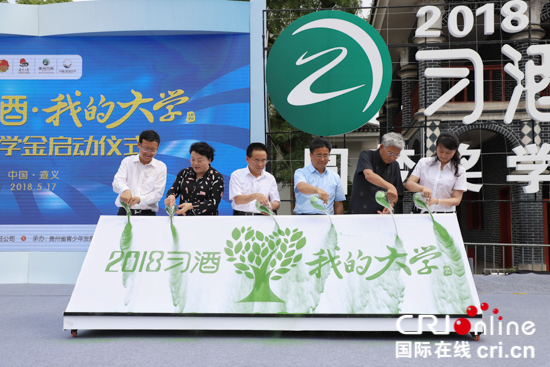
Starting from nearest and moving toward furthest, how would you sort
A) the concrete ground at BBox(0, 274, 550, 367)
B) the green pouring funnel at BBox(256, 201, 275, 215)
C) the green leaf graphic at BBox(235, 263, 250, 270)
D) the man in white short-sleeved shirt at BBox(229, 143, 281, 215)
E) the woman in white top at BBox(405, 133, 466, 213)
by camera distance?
the concrete ground at BBox(0, 274, 550, 367)
the green leaf graphic at BBox(235, 263, 250, 270)
the green pouring funnel at BBox(256, 201, 275, 215)
the woman in white top at BBox(405, 133, 466, 213)
the man in white short-sleeved shirt at BBox(229, 143, 281, 215)

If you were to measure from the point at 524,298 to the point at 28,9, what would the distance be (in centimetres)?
699

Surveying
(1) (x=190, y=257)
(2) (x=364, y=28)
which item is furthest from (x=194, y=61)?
(1) (x=190, y=257)

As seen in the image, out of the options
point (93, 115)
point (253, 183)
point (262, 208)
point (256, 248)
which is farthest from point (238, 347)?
point (93, 115)

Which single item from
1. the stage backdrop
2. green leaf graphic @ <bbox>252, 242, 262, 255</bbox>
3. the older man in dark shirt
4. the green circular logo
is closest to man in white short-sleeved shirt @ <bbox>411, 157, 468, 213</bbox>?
the older man in dark shirt

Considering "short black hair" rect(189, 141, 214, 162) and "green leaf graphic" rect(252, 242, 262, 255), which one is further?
"short black hair" rect(189, 141, 214, 162)

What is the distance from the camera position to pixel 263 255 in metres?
3.27

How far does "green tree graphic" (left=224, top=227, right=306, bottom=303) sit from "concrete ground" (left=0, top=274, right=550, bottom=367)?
1.00ft

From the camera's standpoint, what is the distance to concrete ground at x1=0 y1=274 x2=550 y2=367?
8.36 ft

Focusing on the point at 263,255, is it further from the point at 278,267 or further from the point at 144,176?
the point at 144,176

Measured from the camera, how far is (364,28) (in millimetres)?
6949

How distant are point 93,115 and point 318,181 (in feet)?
14.1

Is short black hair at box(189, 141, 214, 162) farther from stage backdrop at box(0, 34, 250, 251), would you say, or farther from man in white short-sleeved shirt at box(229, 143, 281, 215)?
stage backdrop at box(0, 34, 250, 251)

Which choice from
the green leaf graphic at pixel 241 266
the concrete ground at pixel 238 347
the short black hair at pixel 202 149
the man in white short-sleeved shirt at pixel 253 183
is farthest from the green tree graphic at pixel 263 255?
the short black hair at pixel 202 149

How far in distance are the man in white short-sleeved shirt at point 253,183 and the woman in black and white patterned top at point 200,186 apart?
12 centimetres
